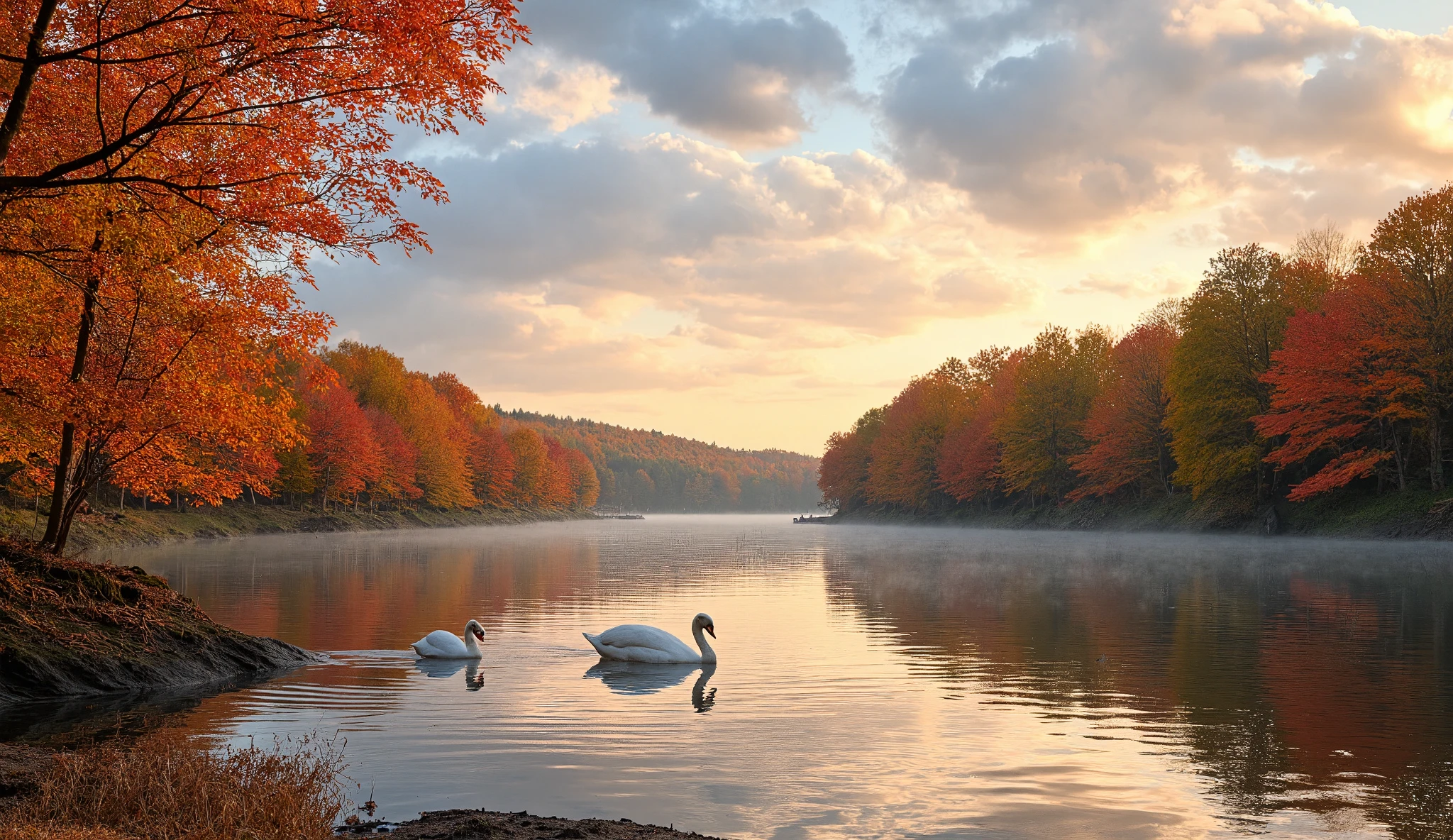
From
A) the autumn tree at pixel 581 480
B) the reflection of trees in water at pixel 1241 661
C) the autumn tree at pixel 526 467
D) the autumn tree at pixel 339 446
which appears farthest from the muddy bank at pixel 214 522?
the autumn tree at pixel 581 480

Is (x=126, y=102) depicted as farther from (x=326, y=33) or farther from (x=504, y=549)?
(x=504, y=549)

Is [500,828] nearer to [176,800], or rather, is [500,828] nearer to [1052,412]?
[176,800]

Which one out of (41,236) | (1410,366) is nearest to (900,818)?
(41,236)

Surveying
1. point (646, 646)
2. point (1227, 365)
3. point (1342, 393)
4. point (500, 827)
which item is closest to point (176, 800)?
point (500, 827)

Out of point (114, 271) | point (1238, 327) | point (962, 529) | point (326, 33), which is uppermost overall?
point (1238, 327)

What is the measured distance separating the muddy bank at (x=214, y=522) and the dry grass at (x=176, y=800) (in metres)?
14.8

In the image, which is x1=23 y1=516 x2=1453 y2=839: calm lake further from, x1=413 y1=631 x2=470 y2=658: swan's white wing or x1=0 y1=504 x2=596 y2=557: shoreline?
x1=0 y1=504 x2=596 y2=557: shoreline

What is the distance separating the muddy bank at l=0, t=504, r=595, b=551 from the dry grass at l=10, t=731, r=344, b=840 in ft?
48.4

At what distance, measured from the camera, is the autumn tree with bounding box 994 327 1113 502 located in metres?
81.4

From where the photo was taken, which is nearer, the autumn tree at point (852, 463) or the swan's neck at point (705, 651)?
the swan's neck at point (705, 651)

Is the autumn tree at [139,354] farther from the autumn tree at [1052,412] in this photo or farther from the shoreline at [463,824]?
the autumn tree at [1052,412]

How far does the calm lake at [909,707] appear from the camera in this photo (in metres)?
8.39

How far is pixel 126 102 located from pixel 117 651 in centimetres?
761

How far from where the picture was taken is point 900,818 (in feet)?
26.3
